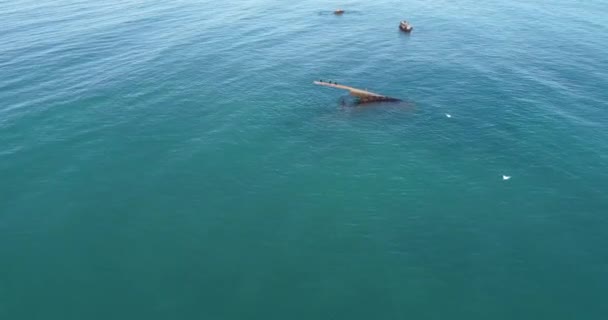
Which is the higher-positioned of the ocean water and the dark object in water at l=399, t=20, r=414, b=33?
the dark object in water at l=399, t=20, r=414, b=33

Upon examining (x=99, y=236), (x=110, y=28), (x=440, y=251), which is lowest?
(x=440, y=251)

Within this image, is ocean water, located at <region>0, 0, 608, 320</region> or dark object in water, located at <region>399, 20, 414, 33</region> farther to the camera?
dark object in water, located at <region>399, 20, 414, 33</region>

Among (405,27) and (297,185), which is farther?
(405,27)

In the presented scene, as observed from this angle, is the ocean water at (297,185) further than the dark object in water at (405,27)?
No

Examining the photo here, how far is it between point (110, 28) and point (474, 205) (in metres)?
170

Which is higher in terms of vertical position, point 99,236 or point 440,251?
point 99,236

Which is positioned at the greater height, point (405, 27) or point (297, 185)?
point (405, 27)

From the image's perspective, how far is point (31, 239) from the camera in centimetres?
8150

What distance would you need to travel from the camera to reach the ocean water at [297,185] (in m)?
71.8

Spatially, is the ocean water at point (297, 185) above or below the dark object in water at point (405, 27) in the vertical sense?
below

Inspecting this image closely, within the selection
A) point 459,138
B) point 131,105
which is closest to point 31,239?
point 131,105

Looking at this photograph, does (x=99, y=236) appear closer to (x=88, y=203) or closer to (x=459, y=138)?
(x=88, y=203)

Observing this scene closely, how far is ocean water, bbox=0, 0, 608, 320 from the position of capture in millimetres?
71812

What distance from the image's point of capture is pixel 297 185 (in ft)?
315
